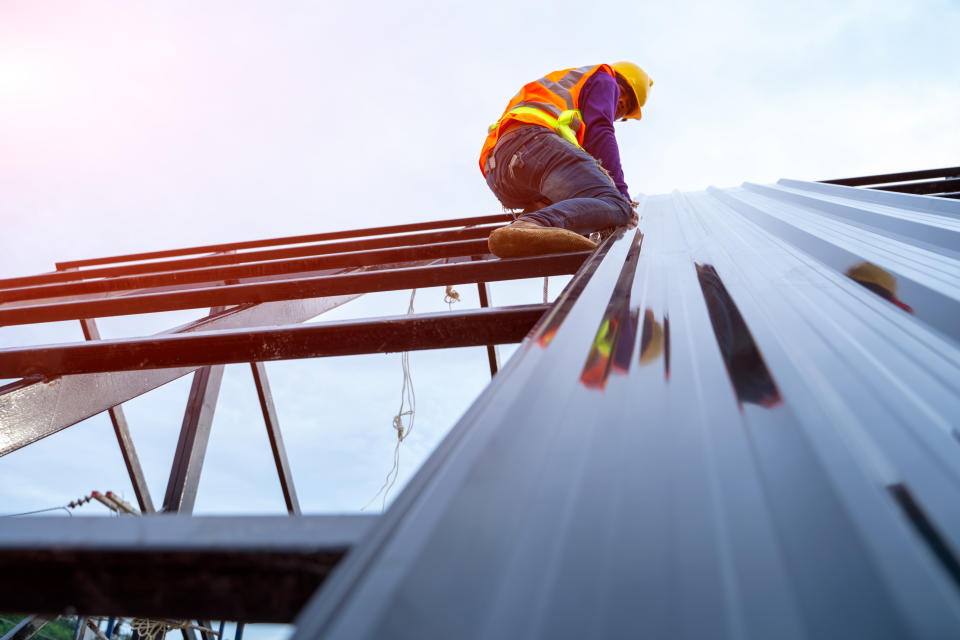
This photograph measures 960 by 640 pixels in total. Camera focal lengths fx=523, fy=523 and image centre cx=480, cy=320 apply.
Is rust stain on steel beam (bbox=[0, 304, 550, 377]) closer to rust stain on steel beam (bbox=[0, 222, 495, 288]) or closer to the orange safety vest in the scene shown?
rust stain on steel beam (bbox=[0, 222, 495, 288])

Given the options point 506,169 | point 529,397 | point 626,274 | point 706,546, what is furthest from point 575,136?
point 706,546

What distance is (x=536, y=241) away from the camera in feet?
6.36

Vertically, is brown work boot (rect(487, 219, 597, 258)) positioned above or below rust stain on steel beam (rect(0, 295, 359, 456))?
above

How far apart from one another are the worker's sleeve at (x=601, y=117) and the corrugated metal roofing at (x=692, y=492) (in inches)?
97.0

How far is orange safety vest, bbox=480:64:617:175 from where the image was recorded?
121 inches

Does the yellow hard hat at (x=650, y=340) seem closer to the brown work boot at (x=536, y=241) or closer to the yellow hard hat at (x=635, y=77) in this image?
the brown work boot at (x=536, y=241)

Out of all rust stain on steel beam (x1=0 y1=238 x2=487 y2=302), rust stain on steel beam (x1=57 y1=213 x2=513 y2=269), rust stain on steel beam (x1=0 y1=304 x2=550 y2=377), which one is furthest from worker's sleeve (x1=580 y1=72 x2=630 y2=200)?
rust stain on steel beam (x1=0 y1=304 x2=550 y2=377)

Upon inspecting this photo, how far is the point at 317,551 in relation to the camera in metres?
0.46

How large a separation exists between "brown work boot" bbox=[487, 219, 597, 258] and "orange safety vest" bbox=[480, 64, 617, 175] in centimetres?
132

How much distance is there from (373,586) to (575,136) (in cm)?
328

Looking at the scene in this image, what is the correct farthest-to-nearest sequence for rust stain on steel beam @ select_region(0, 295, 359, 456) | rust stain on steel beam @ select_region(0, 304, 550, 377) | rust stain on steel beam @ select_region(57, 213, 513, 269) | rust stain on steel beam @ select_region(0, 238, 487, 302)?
rust stain on steel beam @ select_region(57, 213, 513, 269) → rust stain on steel beam @ select_region(0, 238, 487, 302) → rust stain on steel beam @ select_region(0, 295, 359, 456) → rust stain on steel beam @ select_region(0, 304, 550, 377)

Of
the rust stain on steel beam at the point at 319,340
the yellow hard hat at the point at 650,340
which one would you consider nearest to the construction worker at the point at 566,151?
the rust stain on steel beam at the point at 319,340

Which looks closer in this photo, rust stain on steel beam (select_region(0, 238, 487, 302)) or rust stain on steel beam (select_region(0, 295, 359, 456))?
rust stain on steel beam (select_region(0, 295, 359, 456))

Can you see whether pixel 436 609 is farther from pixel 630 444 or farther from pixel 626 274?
pixel 626 274
